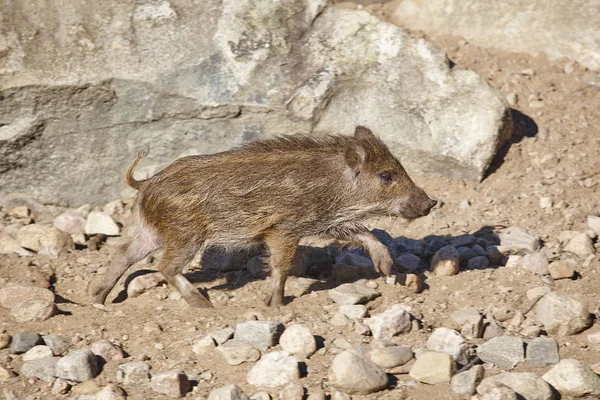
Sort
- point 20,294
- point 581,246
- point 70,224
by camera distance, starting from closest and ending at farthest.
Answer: point 20,294 → point 581,246 → point 70,224

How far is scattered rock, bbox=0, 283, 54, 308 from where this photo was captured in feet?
20.3

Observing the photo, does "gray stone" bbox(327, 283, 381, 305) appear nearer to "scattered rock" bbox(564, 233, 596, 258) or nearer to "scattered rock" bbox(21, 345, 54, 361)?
"scattered rock" bbox(564, 233, 596, 258)

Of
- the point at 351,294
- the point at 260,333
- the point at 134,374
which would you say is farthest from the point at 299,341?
the point at 134,374

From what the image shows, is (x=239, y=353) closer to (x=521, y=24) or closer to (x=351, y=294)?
(x=351, y=294)

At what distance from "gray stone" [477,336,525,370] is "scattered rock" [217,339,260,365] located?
53.7 inches

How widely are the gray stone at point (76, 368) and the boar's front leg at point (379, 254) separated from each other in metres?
2.33

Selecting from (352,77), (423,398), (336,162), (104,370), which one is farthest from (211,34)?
(423,398)

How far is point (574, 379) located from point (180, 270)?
2.95 metres

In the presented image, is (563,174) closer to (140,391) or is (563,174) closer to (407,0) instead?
(407,0)

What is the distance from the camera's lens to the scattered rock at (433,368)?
4.94 meters

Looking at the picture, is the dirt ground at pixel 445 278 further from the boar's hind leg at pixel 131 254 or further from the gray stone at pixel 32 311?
the boar's hind leg at pixel 131 254

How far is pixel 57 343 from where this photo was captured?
5566 millimetres

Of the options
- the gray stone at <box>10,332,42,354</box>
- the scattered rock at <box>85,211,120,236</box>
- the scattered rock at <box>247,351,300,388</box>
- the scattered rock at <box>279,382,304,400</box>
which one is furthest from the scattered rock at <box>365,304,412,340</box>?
the scattered rock at <box>85,211,120,236</box>

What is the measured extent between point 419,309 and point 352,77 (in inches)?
105
